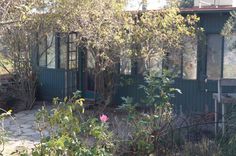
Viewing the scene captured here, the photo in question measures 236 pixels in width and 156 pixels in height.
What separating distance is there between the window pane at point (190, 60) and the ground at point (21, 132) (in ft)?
13.9

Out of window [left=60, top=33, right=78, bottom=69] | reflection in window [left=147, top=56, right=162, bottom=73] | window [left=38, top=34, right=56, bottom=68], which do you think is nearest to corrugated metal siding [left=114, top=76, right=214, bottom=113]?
reflection in window [left=147, top=56, right=162, bottom=73]

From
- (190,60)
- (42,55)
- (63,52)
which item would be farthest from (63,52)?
(190,60)

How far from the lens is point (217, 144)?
19.2ft

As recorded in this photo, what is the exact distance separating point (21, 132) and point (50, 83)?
4794mm

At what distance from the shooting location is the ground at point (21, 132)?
24.8 feet

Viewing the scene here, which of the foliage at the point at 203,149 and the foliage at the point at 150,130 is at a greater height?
the foliage at the point at 150,130

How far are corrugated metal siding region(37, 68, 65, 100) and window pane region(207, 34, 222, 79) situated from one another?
5000 mm

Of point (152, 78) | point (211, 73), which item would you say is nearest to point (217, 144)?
point (152, 78)

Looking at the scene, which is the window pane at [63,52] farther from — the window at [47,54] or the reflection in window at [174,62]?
the reflection in window at [174,62]

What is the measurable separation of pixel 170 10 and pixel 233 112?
12.5ft

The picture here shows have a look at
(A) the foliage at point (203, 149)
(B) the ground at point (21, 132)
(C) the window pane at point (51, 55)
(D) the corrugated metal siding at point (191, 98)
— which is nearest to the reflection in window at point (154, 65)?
(D) the corrugated metal siding at point (191, 98)

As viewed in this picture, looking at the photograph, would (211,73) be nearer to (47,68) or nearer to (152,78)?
(152,78)

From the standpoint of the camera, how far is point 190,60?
1084cm

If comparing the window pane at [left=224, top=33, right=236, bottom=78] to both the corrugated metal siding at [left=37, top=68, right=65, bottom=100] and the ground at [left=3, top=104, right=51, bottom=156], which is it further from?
the corrugated metal siding at [left=37, top=68, right=65, bottom=100]
